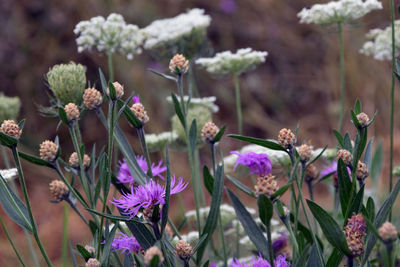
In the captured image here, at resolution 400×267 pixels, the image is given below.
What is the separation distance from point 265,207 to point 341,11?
0.51 meters

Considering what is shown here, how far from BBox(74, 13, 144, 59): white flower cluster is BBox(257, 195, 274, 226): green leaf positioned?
1.63ft

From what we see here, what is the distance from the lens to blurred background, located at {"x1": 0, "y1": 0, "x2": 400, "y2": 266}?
7.34ft

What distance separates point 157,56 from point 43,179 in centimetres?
140

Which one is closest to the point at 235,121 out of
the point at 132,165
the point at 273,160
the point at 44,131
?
the point at 44,131

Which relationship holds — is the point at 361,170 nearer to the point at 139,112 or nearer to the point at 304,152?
the point at 304,152

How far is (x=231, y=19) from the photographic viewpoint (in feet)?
8.33

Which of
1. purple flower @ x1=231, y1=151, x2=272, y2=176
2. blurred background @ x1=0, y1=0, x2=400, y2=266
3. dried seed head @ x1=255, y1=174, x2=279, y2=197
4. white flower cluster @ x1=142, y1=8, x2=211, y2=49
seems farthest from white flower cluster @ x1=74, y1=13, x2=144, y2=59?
blurred background @ x1=0, y1=0, x2=400, y2=266

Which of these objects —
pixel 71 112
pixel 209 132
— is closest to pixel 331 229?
pixel 209 132

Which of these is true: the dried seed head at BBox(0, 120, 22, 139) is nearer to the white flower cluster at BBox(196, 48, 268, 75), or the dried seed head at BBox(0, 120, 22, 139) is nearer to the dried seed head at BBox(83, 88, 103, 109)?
the dried seed head at BBox(83, 88, 103, 109)

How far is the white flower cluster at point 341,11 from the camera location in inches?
32.8

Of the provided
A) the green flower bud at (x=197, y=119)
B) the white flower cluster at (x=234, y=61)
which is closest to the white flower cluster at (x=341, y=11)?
the white flower cluster at (x=234, y=61)

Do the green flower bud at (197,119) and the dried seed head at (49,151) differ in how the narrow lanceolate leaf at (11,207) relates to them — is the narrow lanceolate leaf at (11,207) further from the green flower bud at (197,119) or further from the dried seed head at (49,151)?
the green flower bud at (197,119)

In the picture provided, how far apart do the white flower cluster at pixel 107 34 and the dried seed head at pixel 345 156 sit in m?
0.46

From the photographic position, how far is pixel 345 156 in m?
0.54
